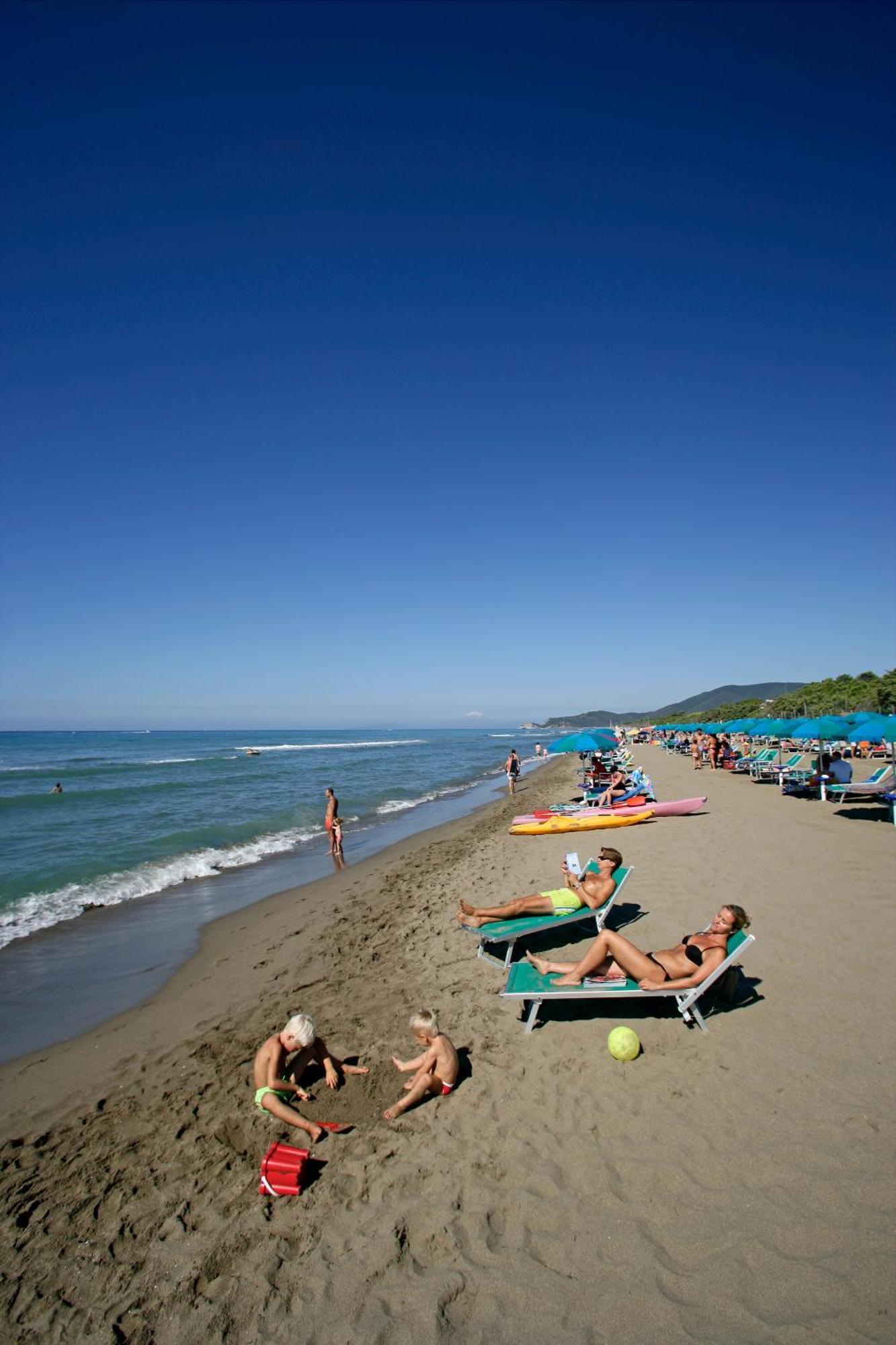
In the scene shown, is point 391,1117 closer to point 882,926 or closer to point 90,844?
point 882,926

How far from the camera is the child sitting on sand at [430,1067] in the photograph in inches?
167

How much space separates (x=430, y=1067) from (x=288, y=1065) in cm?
100

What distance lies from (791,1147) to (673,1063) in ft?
3.12

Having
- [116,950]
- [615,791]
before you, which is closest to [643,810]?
[615,791]

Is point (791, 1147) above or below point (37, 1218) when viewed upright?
above

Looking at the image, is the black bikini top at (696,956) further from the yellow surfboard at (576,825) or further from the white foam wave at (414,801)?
the white foam wave at (414,801)

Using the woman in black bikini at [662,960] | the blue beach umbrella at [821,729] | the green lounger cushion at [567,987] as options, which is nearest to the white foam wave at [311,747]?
the blue beach umbrella at [821,729]

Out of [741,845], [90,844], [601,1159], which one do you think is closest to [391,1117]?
[601,1159]

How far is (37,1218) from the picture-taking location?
11.9 feet

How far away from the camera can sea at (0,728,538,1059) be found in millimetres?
7469

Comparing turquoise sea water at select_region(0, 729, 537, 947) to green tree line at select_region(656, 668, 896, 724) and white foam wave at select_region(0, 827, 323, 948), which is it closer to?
white foam wave at select_region(0, 827, 323, 948)

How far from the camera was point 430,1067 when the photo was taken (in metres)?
4.41

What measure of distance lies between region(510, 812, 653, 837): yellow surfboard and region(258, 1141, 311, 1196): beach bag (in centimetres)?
1004

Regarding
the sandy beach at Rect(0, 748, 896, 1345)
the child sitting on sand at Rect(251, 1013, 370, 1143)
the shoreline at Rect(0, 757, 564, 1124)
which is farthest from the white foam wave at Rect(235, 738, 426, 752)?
the child sitting on sand at Rect(251, 1013, 370, 1143)
